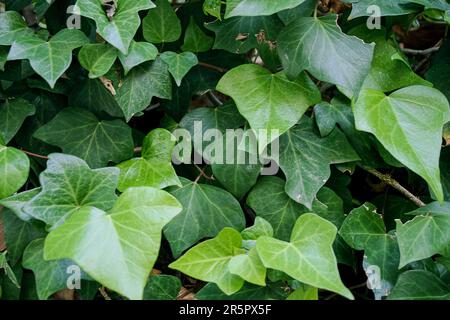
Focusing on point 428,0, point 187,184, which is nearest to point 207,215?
point 187,184

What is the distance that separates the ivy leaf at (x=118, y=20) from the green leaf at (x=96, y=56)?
43mm

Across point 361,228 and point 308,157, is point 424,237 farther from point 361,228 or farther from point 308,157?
point 308,157

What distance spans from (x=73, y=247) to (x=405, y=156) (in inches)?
18.0

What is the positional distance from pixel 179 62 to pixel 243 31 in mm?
125

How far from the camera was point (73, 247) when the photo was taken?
680 millimetres

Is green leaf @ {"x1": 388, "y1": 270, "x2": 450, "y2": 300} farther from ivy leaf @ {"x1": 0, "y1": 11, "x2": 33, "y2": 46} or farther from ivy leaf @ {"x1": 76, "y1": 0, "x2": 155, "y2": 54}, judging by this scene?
ivy leaf @ {"x1": 0, "y1": 11, "x2": 33, "y2": 46}

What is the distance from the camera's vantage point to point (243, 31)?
948mm

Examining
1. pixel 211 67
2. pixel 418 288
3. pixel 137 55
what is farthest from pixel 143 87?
pixel 418 288

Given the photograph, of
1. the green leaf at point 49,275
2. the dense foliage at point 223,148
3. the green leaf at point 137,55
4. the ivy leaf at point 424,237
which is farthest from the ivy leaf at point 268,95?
the green leaf at point 49,275

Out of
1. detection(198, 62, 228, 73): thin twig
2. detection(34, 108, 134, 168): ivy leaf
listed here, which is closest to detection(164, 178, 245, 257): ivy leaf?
detection(34, 108, 134, 168): ivy leaf

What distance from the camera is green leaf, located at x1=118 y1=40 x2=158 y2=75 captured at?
870mm

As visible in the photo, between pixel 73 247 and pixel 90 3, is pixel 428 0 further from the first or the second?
pixel 73 247

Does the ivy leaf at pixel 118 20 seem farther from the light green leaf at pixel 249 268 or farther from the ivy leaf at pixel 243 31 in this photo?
the light green leaf at pixel 249 268

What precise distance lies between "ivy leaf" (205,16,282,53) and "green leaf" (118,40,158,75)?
4.7 inches
